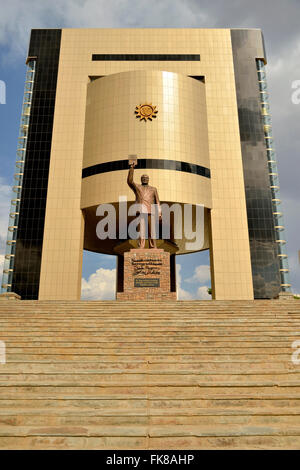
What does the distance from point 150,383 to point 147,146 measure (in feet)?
88.1

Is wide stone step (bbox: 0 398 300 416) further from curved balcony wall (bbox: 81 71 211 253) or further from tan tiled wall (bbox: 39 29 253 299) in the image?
curved balcony wall (bbox: 81 71 211 253)

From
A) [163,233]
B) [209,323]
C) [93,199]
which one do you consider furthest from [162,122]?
[209,323]

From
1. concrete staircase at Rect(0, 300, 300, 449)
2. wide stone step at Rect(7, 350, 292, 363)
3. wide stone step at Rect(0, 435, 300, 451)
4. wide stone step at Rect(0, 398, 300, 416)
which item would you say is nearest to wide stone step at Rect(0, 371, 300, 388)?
concrete staircase at Rect(0, 300, 300, 449)

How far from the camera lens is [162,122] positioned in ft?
105

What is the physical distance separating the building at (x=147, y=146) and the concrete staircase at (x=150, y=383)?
19796 millimetres

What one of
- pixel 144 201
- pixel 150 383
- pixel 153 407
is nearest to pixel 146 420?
pixel 153 407

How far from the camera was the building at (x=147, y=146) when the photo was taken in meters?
30.3

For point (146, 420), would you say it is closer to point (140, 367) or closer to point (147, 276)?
point (140, 367)

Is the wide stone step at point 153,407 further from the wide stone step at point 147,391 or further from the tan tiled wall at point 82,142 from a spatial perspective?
the tan tiled wall at point 82,142

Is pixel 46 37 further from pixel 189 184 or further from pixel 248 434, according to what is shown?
pixel 248 434

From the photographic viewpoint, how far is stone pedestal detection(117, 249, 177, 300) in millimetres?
18828

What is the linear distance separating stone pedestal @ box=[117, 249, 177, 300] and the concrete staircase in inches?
294

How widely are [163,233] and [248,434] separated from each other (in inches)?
1353

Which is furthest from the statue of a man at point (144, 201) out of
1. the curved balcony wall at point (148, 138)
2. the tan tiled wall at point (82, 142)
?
the tan tiled wall at point (82, 142)
